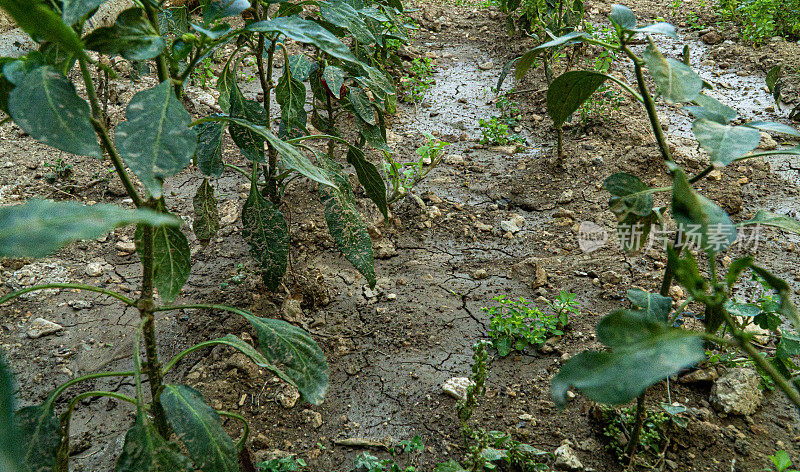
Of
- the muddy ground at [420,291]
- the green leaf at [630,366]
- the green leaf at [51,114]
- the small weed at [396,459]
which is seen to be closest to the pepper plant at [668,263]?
the green leaf at [630,366]

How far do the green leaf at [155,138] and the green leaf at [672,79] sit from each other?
0.99 metres

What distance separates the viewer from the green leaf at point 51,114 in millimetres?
1033

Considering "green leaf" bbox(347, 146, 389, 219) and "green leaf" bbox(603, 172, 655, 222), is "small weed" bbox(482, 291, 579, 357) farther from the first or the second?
"green leaf" bbox(603, 172, 655, 222)

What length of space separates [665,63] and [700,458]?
1155 mm

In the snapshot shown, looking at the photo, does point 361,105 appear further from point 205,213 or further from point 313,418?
point 313,418

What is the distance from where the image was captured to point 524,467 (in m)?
1.66

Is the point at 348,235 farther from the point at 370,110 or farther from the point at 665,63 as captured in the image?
the point at 665,63

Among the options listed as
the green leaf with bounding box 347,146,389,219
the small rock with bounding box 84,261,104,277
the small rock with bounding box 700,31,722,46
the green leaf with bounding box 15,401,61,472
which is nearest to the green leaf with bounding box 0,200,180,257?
the green leaf with bounding box 15,401,61,472

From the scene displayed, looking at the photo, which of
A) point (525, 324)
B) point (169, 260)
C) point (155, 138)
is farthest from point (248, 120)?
point (525, 324)

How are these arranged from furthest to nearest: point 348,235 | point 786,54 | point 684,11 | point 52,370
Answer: point 684,11
point 786,54
point 52,370
point 348,235

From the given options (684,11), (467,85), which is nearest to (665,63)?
(467,85)

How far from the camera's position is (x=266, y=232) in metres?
1.86

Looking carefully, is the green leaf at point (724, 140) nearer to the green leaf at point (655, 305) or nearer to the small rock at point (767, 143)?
the green leaf at point (655, 305)

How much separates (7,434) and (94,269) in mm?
2081
